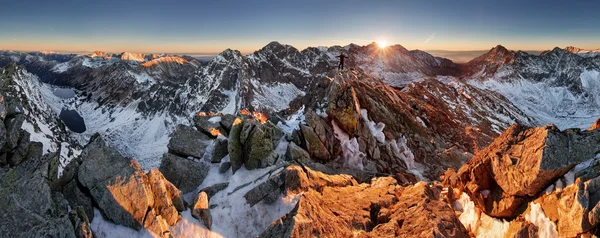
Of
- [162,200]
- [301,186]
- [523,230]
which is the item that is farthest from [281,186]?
[523,230]

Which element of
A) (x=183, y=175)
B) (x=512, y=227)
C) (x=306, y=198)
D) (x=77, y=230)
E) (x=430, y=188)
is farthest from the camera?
(x=183, y=175)

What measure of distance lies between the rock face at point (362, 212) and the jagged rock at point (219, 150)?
30.6 ft

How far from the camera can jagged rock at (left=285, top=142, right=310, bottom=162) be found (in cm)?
3231

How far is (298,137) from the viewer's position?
35812 mm

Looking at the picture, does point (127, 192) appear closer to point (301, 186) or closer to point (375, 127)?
point (301, 186)

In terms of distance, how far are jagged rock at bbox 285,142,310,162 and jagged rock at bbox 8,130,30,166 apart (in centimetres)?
2216

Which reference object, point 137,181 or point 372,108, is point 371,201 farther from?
point 372,108

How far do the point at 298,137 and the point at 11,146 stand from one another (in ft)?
83.4

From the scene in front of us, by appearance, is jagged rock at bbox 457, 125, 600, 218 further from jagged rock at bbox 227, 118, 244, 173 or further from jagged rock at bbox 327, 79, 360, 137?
jagged rock at bbox 327, 79, 360, 137

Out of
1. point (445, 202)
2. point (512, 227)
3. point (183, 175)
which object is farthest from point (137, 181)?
Result: point (512, 227)

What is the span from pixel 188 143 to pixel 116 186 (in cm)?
1218

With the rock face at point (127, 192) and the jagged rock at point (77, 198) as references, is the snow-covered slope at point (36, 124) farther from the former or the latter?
the rock face at point (127, 192)

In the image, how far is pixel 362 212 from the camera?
22172 millimetres

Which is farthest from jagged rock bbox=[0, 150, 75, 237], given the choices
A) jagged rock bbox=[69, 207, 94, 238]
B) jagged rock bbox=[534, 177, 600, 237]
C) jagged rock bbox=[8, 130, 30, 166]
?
jagged rock bbox=[534, 177, 600, 237]
